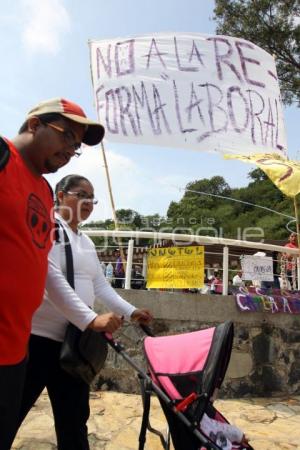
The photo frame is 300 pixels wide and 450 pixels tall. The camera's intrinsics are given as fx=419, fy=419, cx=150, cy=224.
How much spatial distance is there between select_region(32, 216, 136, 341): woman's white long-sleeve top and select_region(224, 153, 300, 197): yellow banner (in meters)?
2.88

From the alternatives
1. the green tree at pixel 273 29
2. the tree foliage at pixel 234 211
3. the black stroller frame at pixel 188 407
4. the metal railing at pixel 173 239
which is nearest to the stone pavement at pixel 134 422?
the metal railing at pixel 173 239

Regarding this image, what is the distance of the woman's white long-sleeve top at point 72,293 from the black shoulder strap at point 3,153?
74 cm

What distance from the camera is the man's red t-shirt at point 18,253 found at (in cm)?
133

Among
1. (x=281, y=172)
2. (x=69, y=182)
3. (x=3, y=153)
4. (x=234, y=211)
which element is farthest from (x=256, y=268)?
(x=234, y=211)

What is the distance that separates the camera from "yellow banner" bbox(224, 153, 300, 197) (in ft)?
15.3

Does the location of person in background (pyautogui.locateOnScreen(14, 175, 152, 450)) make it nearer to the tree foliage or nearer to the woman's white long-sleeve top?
the woman's white long-sleeve top

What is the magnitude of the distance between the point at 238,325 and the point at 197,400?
311cm

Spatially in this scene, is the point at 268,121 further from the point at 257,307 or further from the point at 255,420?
the point at 255,420

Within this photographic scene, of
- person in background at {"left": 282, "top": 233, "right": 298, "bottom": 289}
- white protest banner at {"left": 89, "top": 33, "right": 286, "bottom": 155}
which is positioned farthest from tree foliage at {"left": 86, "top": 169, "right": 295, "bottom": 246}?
white protest banner at {"left": 89, "top": 33, "right": 286, "bottom": 155}

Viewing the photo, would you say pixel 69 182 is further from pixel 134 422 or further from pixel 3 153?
pixel 134 422

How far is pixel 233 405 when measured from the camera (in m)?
4.44

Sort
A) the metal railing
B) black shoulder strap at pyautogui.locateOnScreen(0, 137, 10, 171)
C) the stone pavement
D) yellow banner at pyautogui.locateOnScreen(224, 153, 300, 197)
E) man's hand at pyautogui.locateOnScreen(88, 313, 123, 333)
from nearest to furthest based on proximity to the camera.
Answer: black shoulder strap at pyautogui.locateOnScreen(0, 137, 10, 171), man's hand at pyautogui.locateOnScreen(88, 313, 123, 333), the stone pavement, yellow banner at pyautogui.locateOnScreen(224, 153, 300, 197), the metal railing

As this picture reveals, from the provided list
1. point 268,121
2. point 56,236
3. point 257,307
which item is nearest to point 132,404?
point 257,307

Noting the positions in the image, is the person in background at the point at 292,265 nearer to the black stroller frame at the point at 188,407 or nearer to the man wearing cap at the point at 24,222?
the black stroller frame at the point at 188,407
